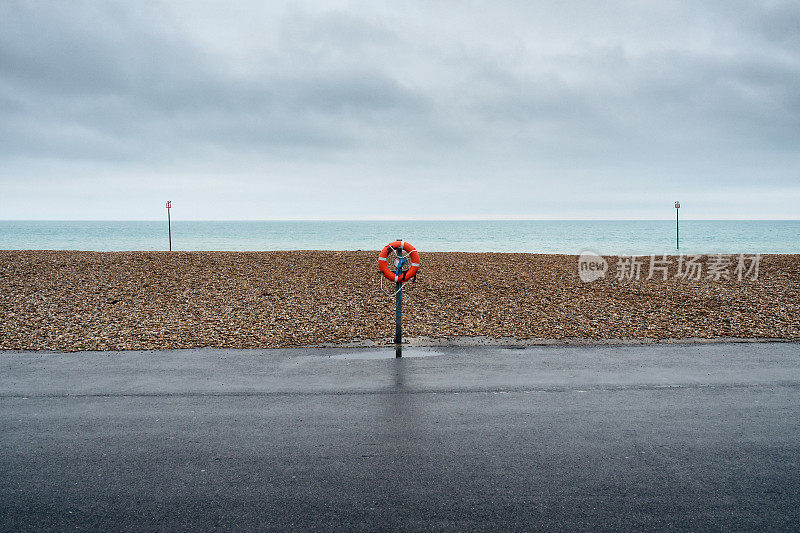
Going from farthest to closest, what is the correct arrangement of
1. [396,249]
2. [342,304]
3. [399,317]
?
[342,304], [396,249], [399,317]

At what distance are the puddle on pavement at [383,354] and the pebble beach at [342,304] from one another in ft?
2.33

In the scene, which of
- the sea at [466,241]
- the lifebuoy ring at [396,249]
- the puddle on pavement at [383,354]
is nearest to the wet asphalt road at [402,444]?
the puddle on pavement at [383,354]

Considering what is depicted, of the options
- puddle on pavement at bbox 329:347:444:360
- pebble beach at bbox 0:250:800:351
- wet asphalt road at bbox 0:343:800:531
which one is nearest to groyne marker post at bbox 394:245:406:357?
puddle on pavement at bbox 329:347:444:360

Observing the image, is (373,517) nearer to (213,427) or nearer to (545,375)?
(213,427)

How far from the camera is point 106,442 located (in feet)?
13.4

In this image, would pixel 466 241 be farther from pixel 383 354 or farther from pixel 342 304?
pixel 383 354

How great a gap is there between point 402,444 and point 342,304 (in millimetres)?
6628

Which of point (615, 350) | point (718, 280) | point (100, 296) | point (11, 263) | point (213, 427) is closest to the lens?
point (213, 427)

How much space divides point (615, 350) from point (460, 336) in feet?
7.14

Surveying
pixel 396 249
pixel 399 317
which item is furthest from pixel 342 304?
pixel 399 317

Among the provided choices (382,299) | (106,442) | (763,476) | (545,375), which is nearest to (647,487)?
(763,476)

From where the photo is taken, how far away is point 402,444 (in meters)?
4.04

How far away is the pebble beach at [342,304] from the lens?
818cm

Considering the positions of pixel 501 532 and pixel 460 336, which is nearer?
pixel 501 532
